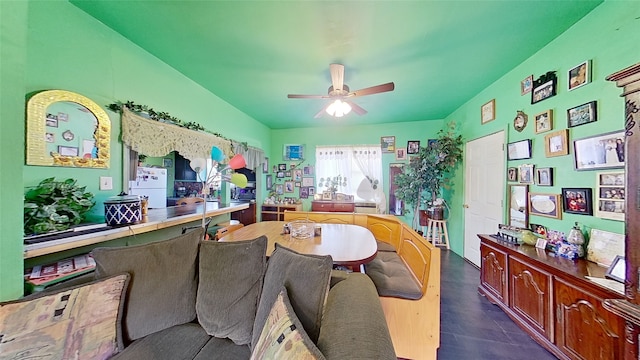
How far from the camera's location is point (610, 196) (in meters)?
1.48

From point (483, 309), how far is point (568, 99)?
2116 mm

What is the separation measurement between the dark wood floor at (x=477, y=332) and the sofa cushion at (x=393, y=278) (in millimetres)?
610

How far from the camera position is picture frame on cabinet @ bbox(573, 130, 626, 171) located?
1.44 metres

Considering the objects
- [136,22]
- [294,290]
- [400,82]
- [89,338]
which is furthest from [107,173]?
[400,82]

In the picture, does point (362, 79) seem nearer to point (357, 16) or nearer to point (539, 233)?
point (357, 16)

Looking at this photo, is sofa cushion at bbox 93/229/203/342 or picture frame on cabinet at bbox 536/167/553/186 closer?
sofa cushion at bbox 93/229/203/342

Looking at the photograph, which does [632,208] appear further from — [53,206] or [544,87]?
[53,206]

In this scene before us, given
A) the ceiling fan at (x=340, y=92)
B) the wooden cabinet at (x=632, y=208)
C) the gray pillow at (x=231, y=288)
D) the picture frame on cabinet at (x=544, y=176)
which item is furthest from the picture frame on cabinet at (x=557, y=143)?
the gray pillow at (x=231, y=288)

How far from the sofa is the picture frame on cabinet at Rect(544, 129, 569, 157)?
2.18 m

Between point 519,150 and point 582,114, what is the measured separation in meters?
0.71

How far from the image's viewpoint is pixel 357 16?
1.66 m

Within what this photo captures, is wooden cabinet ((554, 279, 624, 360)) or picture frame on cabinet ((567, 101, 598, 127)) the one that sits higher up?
picture frame on cabinet ((567, 101, 598, 127))

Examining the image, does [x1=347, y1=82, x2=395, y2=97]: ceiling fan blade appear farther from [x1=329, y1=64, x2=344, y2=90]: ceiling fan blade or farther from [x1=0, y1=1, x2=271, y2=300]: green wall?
[x1=0, y1=1, x2=271, y2=300]: green wall

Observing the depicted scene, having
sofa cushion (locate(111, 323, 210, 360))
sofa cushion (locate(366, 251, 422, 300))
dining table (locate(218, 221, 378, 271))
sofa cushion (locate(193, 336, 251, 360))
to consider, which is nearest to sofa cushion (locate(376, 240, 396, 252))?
sofa cushion (locate(366, 251, 422, 300))
